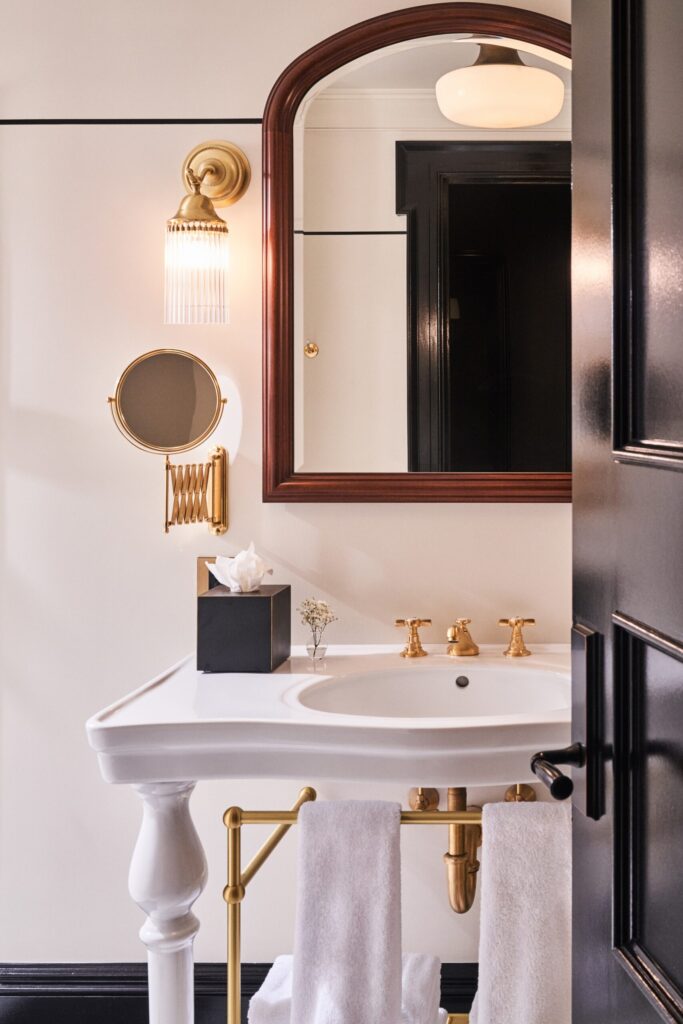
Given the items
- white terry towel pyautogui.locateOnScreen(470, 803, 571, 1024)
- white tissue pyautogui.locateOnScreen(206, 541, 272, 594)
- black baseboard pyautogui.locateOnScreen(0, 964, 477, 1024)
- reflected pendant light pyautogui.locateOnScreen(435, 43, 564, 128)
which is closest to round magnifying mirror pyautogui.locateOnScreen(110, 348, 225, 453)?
white tissue pyautogui.locateOnScreen(206, 541, 272, 594)

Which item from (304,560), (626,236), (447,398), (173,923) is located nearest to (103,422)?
(304,560)

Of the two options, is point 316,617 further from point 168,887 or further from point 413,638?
point 168,887

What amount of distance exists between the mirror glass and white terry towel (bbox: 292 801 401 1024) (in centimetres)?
71

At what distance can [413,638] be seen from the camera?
5.59 feet

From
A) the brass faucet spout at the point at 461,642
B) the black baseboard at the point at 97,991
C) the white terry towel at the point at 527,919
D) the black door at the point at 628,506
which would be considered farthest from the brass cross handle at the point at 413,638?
the black door at the point at 628,506

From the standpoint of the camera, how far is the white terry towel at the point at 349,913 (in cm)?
126

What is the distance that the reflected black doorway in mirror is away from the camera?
1.74 metres

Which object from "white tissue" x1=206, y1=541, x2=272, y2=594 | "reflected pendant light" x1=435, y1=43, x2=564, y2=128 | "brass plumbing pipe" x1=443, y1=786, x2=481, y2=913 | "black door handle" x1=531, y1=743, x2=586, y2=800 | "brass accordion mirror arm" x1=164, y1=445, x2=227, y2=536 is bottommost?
"brass plumbing pipe" x1=443, y1=786, x2=481, y2=913

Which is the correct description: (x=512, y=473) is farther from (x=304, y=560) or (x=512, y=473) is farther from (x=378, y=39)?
(x=378, y=39)

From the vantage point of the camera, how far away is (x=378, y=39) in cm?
174

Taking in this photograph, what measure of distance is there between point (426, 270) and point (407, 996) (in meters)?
1.26

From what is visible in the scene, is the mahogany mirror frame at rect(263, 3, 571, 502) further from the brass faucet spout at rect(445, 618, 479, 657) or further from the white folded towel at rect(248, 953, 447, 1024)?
the white folded towel at rect(248, 953, 447, 1024)

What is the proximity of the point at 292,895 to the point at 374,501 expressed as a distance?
0.80 meters

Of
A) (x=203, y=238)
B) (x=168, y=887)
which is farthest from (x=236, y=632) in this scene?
(x=203, y=238)
